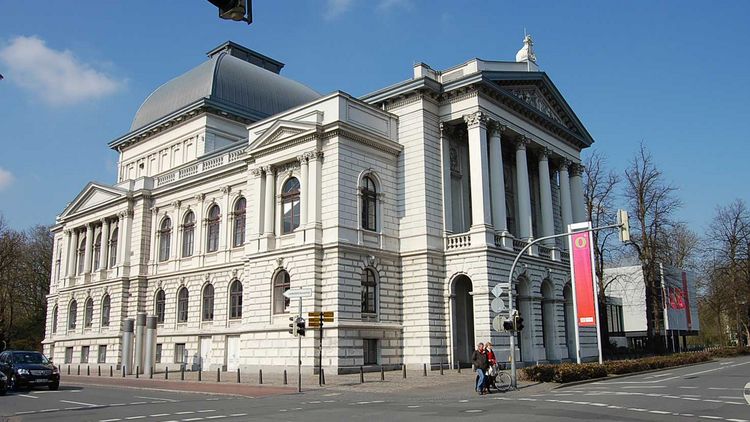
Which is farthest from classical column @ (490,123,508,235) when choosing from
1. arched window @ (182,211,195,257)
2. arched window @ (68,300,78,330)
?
arched window @ (68,300,78,330)

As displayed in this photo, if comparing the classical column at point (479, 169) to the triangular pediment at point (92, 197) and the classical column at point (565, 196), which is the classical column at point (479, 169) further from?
the triangular pediment at point (92, 197)

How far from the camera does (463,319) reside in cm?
4184

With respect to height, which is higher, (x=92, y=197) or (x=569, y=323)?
(x=92, y=197)

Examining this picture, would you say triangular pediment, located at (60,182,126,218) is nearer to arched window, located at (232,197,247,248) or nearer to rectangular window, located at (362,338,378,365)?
arched window, located at (232,197,247,248)

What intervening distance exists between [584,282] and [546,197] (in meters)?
13.1

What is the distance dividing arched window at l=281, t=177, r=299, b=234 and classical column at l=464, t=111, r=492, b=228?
10.7 m

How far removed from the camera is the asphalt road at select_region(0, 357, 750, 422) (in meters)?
16.1

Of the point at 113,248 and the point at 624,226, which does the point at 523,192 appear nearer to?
the point at 624,226

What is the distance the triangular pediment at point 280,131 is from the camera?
37725 mm

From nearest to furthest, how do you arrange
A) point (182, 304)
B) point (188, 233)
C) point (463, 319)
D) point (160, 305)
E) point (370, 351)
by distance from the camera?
point (370, 351)
point (463, 319)
point (182, 304)
point (188, 233)
point (160, 305)

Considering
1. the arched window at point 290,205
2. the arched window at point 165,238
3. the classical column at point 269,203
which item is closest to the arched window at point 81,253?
the arched window at point 165,238

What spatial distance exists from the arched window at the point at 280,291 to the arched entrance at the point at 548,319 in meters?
17.4

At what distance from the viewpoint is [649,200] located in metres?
50.6

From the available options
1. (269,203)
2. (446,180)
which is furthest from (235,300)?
(446,180)
